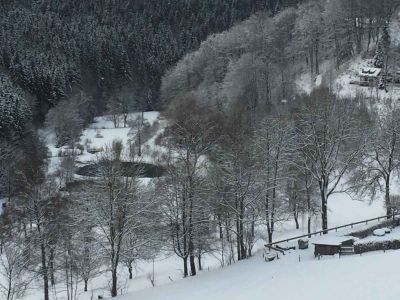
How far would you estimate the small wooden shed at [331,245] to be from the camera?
93.6 feet

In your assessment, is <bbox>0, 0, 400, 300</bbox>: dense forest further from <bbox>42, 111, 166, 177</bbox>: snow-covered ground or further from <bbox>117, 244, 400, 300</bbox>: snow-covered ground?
<bbox>117, 244, 400, 300</bbox>: snow-covered ground

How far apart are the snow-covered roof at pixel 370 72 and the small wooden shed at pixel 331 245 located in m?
51.2

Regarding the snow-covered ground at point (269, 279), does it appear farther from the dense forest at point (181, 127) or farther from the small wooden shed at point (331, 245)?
the dense forest at point (181, 127)

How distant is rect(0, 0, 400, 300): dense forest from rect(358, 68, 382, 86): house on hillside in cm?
108

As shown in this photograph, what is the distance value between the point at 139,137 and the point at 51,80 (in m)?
30.4

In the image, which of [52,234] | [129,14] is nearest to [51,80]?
[129,14]

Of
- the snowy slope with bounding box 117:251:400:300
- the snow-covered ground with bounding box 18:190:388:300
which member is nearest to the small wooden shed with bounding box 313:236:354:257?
the snow-covered ground with bounding box 18:190:388:300

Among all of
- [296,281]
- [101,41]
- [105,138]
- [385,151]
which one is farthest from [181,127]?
[101,41]

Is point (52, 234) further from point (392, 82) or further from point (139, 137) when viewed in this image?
point (392, 82)

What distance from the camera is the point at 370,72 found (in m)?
76.0

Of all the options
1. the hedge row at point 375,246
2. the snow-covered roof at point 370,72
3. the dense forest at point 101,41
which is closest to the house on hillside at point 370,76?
the snow-covered roof at point 370,72

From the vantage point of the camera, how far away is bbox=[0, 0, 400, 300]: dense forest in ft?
108

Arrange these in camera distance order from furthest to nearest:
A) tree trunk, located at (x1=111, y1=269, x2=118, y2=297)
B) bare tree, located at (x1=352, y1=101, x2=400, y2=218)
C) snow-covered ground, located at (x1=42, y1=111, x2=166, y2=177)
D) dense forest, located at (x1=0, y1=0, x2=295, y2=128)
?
dense forest, located at (x1=0, y1=0, x2=295, y2=128) → snow-covered ground, located at (x1=42, y1=111, x2=166, y2=177) → bare tree, located at (x1=352, y1=101, x2=400, y2=218) → tree trunk, located at (x1=111, y1=269, x2=118, y2=297)

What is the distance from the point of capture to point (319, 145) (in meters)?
34.7
